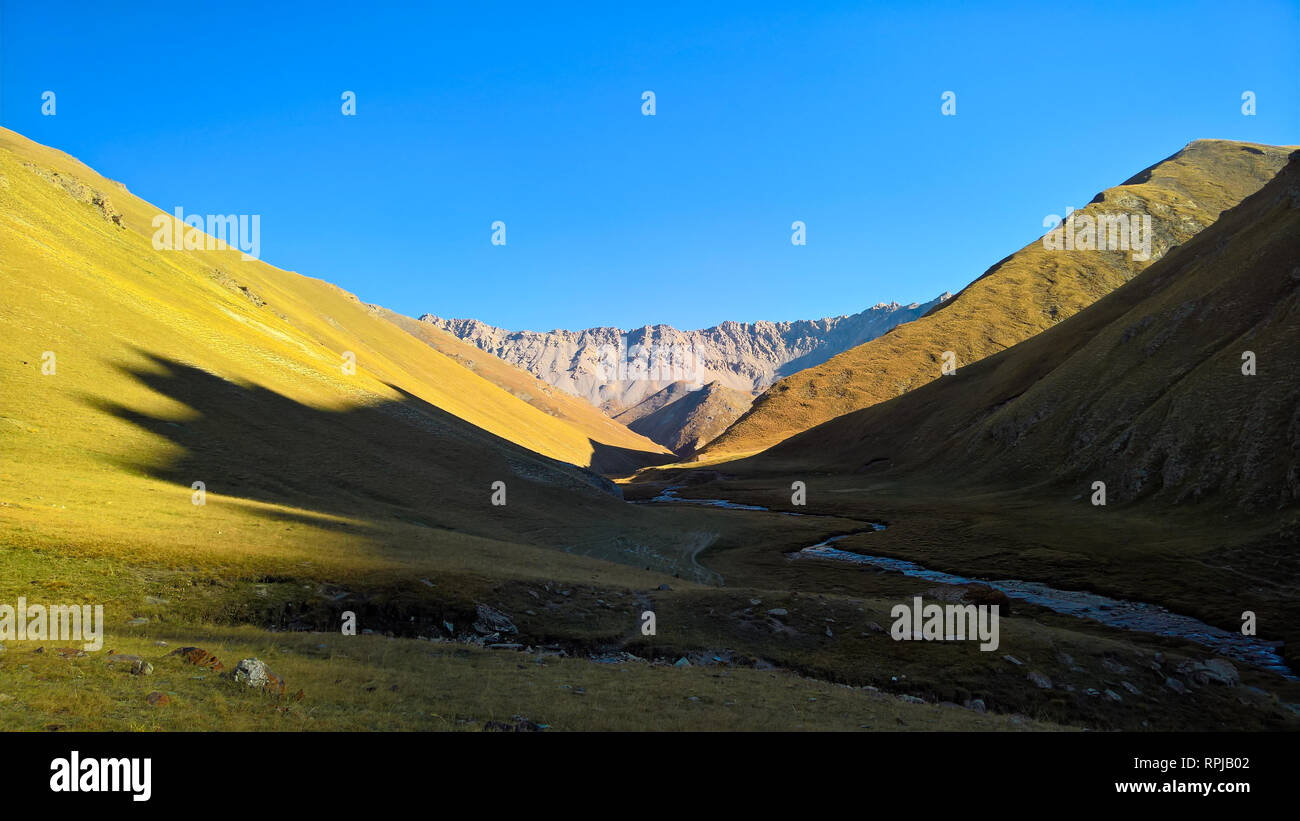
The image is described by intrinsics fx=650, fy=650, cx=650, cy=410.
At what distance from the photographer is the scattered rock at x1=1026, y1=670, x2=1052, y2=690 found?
3134 centimetres

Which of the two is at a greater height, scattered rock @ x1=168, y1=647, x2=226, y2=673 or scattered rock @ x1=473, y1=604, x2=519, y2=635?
scattered rock @ x1=168, y1=647, x2=226, y2=673

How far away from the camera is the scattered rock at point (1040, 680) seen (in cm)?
3134

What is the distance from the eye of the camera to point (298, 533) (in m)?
42.9

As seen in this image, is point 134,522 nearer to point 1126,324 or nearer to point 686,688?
point 686,688

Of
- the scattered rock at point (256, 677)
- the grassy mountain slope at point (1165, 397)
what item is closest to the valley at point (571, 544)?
the scattered rock at point (256, 677)

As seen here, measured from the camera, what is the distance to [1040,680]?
31719mm

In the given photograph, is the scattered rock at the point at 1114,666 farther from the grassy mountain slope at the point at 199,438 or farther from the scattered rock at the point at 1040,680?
the grassy mountain slope at the point at 199,438

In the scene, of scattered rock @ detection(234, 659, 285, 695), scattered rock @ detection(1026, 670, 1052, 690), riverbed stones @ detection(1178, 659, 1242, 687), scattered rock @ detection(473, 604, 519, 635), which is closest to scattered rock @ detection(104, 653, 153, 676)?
scattered rock @ detection(234, 659, 285, 695)

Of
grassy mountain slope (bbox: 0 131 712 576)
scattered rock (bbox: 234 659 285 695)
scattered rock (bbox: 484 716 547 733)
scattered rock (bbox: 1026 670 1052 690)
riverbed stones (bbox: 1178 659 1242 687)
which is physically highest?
grassy mountain slope (bbox: 0 131 712 576)

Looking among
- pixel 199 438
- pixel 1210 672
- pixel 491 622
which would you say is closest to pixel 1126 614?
pixel 1210 672

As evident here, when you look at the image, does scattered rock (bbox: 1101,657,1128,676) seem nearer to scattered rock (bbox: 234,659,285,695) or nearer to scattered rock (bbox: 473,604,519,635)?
scattered rock (bbox: 473,604,519,635)

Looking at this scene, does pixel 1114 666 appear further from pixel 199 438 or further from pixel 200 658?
pixel 199 438
